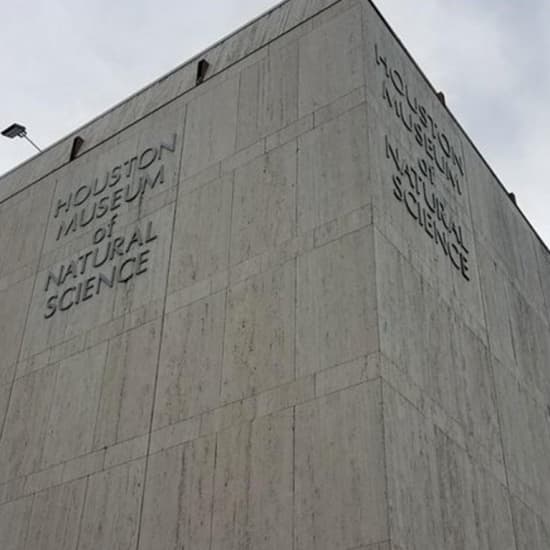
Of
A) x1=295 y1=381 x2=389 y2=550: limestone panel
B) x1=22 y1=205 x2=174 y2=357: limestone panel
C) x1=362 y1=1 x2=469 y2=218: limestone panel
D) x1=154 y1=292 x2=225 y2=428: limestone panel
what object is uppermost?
x1=362 y1=1 x2=469 y2=218: limestone panel

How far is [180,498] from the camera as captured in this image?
13273mm

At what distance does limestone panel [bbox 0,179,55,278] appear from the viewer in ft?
64.8

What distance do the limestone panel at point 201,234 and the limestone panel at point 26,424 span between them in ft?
10.4

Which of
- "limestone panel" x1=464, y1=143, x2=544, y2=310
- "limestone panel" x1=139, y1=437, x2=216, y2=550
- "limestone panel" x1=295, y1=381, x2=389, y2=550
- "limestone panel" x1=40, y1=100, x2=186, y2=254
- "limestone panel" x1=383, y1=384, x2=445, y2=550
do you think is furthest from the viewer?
"limestone panel" x1=464, y1=143, x2=544, y2=310

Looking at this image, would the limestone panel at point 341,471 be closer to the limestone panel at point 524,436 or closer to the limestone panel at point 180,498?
the limestone panel at point 180,498

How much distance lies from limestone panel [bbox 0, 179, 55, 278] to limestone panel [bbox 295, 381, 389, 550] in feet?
30.2

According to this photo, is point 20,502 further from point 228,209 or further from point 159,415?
point 228,209

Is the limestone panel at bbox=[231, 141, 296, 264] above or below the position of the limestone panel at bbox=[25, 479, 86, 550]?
above

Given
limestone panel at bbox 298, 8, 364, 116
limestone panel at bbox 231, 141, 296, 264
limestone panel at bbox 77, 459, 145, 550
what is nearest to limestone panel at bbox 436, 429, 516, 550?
limestone panel at bbox 231, 141, 296, 264

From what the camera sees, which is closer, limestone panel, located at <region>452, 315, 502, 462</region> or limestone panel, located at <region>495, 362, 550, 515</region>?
limestone panel, located at <region>452, 315, 502, 462</region>

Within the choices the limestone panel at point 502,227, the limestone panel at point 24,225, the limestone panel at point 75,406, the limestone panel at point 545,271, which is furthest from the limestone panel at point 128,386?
the limestone panel at point 545,271

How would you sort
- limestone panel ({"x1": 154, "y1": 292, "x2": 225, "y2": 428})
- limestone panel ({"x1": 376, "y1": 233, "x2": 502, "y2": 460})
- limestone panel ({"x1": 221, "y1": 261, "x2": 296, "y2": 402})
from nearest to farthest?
limestone panel ({"x1": 376, "y1": 233, "x2": 502, "y2": 460}), limestone panel ({"x1": 221, "y1": 261, "x2": 296, "y2": 402}), limestone panel ({"x1": 154, "y1": 292, "x2": 225, "y2": 428})

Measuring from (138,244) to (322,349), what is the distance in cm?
542

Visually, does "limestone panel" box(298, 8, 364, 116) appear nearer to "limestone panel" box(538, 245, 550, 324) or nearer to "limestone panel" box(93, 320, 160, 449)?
"limestone panel" box(93, 320, 160, 449)
